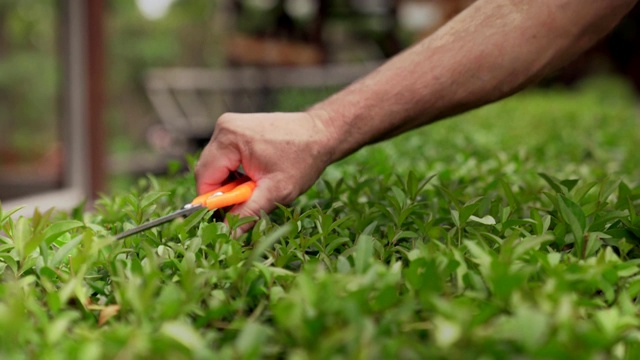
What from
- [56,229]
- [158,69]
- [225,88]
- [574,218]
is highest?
[56,229]

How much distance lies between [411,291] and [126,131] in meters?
14.7

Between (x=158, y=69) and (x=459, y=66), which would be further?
(x=158, y=69)

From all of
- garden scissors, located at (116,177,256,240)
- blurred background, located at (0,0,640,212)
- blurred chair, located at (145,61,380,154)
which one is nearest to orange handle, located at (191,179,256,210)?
garden scissors, located at (116,177,256,240)

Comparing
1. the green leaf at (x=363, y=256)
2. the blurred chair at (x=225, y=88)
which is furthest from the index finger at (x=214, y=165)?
the blurred chair at (x=225, y=88)

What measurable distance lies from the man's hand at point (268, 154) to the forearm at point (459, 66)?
69mm

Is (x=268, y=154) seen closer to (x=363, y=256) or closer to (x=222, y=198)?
(x=222, y=198)

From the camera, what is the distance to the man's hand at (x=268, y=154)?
1.75 m

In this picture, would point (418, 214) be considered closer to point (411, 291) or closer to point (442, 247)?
point (442, 247)

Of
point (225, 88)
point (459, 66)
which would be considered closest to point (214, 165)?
Result: point (459, 66)

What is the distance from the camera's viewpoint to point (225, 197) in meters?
1.71

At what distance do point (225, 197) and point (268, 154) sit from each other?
14 cm

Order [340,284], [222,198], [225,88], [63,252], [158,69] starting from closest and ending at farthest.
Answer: [340,284] → [63,252] → [222,198] → [225,88] → [158,69]

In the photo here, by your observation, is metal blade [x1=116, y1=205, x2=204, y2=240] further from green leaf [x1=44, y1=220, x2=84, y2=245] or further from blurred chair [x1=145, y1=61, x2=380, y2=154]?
blurred chair [x1=145, y1=61, x2=380, y2=154]

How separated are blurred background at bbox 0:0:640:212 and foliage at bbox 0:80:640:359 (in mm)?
805
